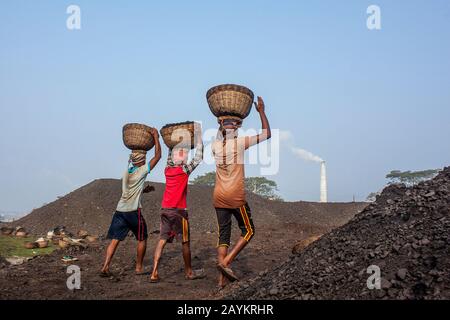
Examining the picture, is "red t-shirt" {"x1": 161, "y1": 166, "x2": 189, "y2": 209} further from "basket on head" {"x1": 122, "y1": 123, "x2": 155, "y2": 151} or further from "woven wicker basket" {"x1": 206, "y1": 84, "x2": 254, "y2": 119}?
"woven wicker basket" {"x1": 206, "y1": 84, "x2": 254, "y2": 119}

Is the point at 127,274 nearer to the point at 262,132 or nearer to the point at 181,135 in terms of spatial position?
the point at 181,135

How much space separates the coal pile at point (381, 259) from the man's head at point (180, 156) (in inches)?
77.3

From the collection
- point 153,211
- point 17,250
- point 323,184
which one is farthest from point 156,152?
point 323,184

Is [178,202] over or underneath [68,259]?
over

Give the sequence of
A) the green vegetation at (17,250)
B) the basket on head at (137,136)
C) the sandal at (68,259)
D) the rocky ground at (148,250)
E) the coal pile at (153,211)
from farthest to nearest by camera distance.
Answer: the coal pile at (153,211)
the green vegetation at (17,250)
the sandal at (68,259)
the basket on head at (137,136)
the rocky ground at (148,250)

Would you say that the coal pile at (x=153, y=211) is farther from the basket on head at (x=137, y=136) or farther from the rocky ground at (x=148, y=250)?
the basket on head at (x=137, y=136)

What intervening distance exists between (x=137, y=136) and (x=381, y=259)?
13.0 feet

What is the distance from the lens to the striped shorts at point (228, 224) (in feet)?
17.5

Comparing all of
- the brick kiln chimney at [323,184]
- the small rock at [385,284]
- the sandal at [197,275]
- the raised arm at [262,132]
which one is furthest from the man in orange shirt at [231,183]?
the brick kiln chimney at [323,184]

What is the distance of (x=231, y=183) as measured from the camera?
17.6 ft

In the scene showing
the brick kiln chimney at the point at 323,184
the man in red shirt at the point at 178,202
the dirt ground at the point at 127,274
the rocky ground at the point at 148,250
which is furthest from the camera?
the brick kiln chimney at the point at 323,184
